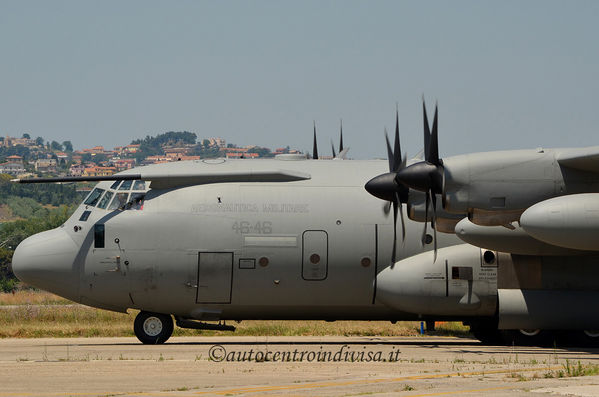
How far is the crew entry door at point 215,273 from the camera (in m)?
27.1

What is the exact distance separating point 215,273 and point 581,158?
32.0ft

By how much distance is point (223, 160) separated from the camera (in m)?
28.8

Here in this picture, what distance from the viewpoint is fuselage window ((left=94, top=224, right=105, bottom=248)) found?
2733cm

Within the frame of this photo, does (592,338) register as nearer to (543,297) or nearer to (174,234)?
(543,297)

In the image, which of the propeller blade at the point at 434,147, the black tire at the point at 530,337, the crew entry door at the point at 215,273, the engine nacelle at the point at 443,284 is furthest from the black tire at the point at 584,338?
the crew entry door at the point at 215,273

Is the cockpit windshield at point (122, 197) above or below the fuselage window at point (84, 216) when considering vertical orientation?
above

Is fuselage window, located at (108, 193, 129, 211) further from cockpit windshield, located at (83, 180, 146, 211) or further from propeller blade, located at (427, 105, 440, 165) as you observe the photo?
propeller blade, located at (427, 105, 440, 165)

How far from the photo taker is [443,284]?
27.0 meters

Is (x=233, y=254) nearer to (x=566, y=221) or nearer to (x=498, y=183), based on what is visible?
(x=498, y=183)

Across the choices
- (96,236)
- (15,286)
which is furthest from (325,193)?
(15,286)

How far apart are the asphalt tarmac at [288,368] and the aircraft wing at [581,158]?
438 centimetres

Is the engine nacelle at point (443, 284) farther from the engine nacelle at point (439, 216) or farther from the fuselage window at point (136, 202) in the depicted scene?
the fuselage window at point (136, 202)

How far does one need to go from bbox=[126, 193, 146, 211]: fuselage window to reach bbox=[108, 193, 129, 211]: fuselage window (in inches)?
6.1

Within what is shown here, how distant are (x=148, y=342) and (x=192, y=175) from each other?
4.62 metres
